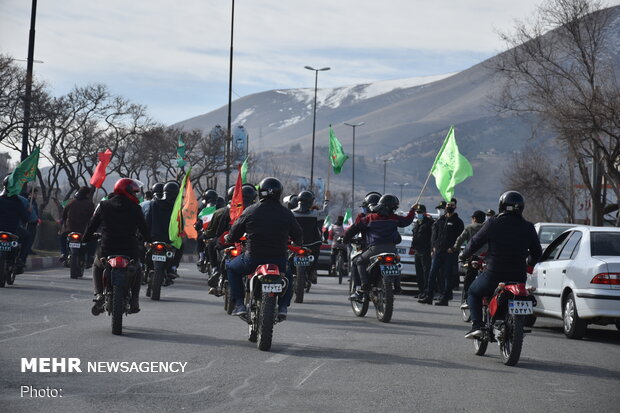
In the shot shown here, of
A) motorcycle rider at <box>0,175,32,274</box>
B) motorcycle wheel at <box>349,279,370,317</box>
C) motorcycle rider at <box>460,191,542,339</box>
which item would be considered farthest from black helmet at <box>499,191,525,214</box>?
motorcycle rider at <box>0,175,32,274</box>

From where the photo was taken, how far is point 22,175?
20.9m

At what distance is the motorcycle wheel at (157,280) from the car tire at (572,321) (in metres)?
6.34

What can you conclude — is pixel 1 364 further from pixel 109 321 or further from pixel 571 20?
pixel 571 20

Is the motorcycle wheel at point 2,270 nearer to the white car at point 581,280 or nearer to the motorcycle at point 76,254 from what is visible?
the motorcycle at point 76,254

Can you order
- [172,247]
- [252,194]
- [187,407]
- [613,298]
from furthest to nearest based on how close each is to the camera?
[172,247], [252,194], [613,298], [187,407]

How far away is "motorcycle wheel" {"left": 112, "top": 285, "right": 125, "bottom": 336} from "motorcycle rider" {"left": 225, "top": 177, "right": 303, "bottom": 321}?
130cm

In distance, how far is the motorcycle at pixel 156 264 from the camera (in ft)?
54.5

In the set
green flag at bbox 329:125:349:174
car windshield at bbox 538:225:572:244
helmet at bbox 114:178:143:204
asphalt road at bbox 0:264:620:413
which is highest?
green flag at bbox 329:125:349:174

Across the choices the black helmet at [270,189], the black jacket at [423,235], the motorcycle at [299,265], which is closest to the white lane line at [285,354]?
the black helmet at [270,189]

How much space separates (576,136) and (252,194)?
2464cm

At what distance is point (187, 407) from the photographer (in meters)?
7.36

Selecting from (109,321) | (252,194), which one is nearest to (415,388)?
(109,321)

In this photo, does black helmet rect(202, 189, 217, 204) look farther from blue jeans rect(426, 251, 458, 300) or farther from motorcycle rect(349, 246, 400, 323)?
motorcycle rect(349, 246, 400, 323)

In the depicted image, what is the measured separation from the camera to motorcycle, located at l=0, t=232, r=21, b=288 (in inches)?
706
